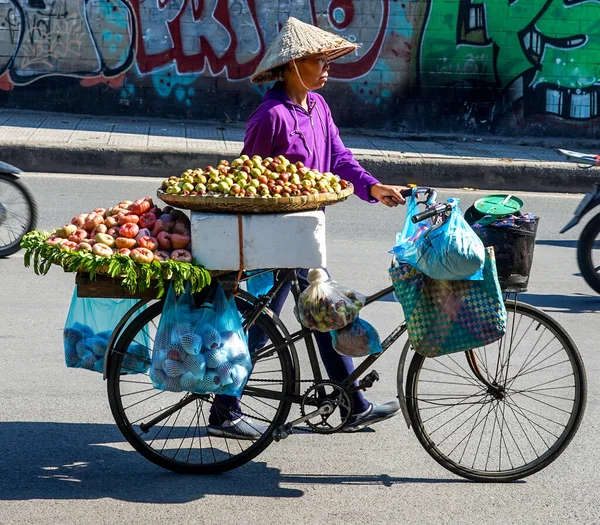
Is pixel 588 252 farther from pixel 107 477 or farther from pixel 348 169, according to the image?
pixel 107 477

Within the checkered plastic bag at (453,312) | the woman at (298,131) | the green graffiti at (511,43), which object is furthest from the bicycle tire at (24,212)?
the green graffiti at (511,43)

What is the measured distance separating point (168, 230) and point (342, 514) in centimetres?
130

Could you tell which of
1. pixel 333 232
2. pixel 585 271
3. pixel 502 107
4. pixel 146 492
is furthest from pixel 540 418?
pixel 502 107

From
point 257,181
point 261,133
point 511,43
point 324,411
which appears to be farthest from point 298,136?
point 511,43

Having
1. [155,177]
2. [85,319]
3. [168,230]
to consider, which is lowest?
[155,177]

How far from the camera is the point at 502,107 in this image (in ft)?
50.9

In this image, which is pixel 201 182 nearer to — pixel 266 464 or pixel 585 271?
pixel 266 464

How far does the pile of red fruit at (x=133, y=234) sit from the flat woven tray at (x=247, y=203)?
4.2 inches

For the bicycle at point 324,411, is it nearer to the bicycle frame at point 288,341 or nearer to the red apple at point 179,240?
the bicycle frame at point 288,341

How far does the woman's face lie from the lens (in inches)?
167

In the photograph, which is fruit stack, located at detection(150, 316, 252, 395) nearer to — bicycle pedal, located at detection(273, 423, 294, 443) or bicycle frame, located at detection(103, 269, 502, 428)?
bicycle frame, located at detection(103, 269, 502, 428)

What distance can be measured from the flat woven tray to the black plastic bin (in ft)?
2.08

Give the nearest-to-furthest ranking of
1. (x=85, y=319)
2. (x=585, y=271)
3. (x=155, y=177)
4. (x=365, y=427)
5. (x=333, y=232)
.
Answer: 1. (x=85, y=319)
2. (x=365, y=427)
3. (x=585, y=271)
4. (x=333, y=232)
5. (x=155, y=177)

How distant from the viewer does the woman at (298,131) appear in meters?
4.20
